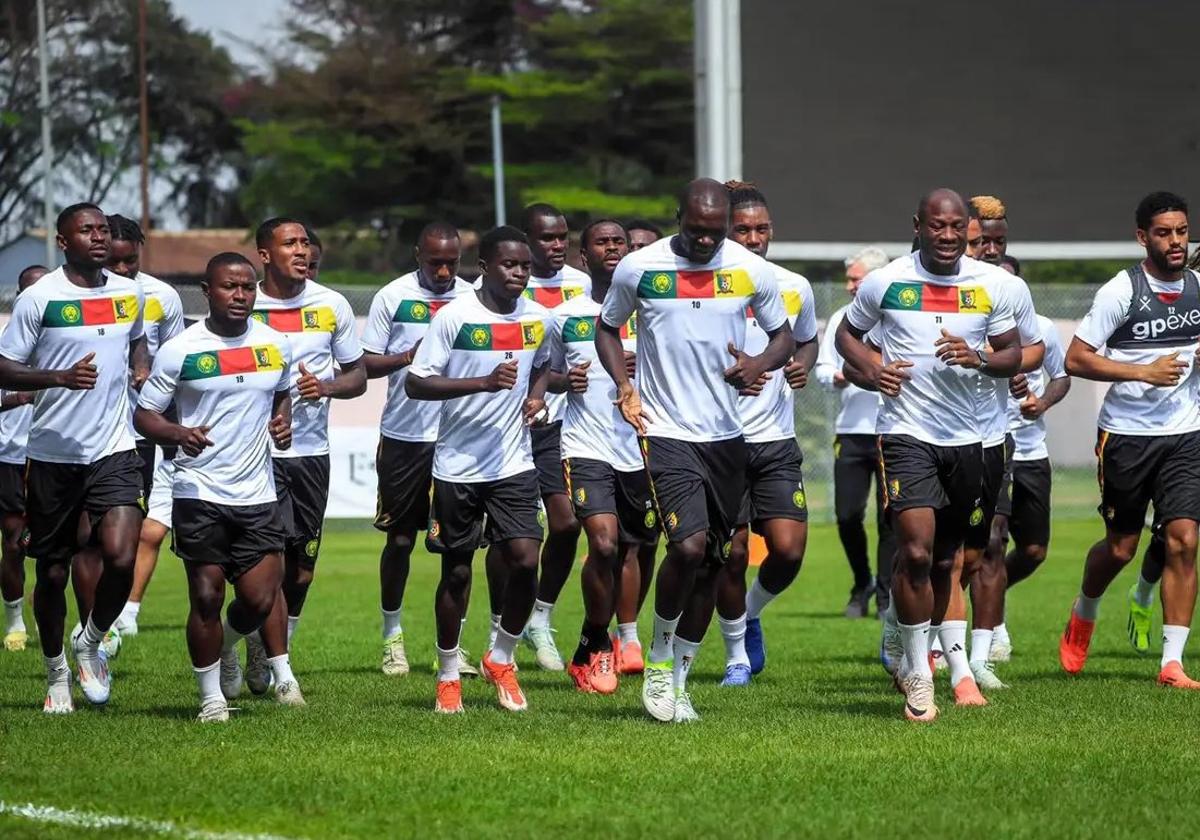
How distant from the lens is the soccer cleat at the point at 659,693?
968 centimetres

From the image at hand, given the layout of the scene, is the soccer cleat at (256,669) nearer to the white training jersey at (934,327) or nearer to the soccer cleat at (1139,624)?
the white training jersey at (934,327)

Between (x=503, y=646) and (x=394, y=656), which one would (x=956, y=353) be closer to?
(x=503, y=646)

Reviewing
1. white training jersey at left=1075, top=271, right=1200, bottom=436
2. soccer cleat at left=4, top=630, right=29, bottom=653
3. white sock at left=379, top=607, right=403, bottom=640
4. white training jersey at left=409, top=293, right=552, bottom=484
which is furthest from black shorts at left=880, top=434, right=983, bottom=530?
soccer cleat at left=4, top=630, right=29, bottom=653

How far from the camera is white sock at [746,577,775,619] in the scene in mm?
12094

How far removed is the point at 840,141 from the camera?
21.3 m

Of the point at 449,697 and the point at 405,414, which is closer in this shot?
the point at 449,697

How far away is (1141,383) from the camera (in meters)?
11.3

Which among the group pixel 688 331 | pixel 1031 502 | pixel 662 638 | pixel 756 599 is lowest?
pixel 756 599

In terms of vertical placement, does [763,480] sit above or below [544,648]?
above

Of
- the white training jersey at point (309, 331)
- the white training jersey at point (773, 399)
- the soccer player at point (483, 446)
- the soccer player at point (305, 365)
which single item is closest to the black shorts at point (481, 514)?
the soccer player at point (483, 446)

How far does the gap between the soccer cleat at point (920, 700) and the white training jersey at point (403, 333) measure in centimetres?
377

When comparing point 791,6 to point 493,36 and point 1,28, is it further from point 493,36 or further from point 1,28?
point 1,28

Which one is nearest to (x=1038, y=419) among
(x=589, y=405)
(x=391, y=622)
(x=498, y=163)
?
(x=589, y=405)

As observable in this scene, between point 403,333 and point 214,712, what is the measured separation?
331 cm
